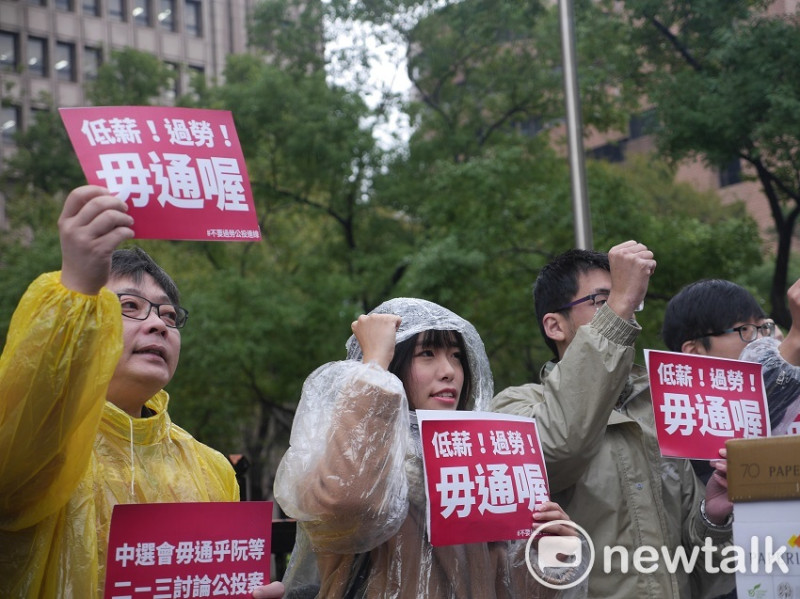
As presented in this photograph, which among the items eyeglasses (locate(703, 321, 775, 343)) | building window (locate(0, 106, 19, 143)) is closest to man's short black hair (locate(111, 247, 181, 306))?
eyeglasses (locate(703, 321, 775, 343))

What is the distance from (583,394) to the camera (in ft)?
9.77

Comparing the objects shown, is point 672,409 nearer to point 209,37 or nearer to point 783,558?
point 783,558

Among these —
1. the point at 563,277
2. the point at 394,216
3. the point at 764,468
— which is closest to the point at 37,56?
the point at 394,216

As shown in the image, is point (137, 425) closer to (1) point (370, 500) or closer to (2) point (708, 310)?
(1) point (370, 500)

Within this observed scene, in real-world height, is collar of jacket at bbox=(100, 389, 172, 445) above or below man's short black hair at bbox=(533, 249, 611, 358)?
below

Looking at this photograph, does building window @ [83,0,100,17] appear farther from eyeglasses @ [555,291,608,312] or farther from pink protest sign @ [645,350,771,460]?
pink protest sign @ [645,350,771,460]

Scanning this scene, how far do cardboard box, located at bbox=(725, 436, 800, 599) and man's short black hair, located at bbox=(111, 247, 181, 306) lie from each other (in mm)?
1619

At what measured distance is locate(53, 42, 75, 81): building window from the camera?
115 feet

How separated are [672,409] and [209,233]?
1.48 meters

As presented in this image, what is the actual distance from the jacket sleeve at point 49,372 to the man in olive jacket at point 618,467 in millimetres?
1392

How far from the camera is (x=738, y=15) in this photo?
1067cm

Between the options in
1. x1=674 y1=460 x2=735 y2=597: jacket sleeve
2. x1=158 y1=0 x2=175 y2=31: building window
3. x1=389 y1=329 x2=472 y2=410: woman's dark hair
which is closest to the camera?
x1=389 y1=329 x2=472 y2=410: woman's dark hair

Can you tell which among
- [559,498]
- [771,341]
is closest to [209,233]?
[559,498]

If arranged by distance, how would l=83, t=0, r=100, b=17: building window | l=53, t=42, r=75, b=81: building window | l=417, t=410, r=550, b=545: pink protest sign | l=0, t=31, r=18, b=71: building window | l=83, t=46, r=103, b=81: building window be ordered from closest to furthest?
l=417, t=410, r=550, b=545: pink protest sign < l=0, t=31, r=18, b=71: building window < l=53, t=42, r=75, b=81: building window < l=83, t=46, r=103, b=81: building window < l=83, t=0, r=100, b=17: building window
